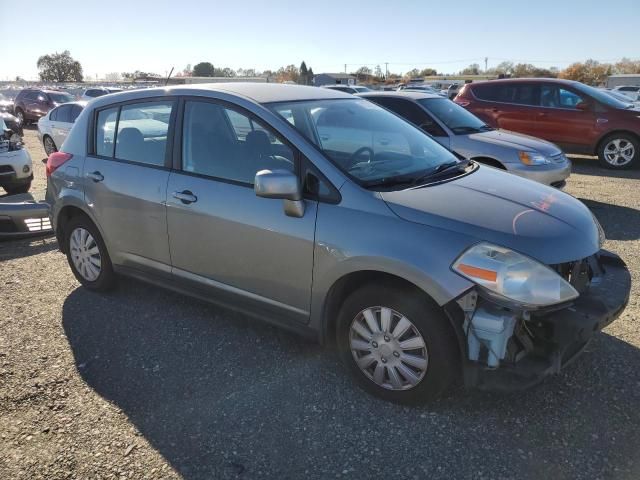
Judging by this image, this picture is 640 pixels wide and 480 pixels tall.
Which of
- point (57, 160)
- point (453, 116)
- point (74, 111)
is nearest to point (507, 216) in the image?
point (57, 160)

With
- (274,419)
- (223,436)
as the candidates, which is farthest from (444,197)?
(223,436)

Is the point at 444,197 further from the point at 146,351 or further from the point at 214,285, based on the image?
the point at 146,351

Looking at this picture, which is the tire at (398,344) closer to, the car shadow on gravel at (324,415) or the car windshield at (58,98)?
the car shadow on gravel at (324,415)

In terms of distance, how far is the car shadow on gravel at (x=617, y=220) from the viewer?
5977 mm

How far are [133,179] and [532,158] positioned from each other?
511 centimetres


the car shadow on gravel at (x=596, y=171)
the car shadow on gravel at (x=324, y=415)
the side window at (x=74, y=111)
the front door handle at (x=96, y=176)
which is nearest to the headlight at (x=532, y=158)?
the car shadow on gravel at (x=324, y=415)

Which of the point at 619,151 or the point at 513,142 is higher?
the point at 513,142

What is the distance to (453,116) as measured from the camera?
7.39 metres

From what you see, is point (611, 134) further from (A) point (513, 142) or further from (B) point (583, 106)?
(A) point (513, 142)

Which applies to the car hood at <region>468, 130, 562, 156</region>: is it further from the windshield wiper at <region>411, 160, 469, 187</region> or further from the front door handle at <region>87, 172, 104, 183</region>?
the front door handle at <region>87, 172, 104, 183</region>

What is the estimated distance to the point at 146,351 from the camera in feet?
11.7

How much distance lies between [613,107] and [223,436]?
33.9 feet

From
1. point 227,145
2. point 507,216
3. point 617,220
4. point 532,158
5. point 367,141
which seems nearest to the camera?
point 507,216

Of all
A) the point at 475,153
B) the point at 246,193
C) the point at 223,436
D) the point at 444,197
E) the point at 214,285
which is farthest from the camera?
the point at 475,153
